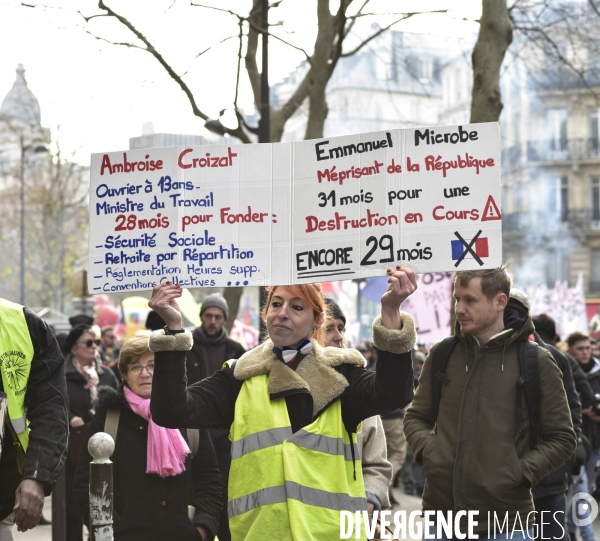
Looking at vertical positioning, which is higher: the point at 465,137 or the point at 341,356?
the point at 465,137

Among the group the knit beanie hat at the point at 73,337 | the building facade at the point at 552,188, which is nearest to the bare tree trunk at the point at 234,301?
the knit beanie hat at the point at 73,337

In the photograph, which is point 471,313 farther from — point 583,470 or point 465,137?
point 583,470

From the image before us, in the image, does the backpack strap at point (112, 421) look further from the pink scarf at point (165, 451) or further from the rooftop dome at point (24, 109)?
the rooftop dome at point (24, 109)

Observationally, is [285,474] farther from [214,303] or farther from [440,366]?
[214,303]

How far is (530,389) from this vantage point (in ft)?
16.3

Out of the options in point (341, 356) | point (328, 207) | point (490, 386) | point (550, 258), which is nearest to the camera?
point (341, 356)

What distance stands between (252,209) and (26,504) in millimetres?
1456

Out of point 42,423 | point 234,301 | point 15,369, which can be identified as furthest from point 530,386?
point 234,301

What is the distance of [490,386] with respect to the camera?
500 cm

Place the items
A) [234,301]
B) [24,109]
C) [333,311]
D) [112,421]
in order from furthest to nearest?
[24,109]
[234,301]
[333,311]
[112,421]

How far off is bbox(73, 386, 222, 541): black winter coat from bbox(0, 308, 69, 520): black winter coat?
803 mm

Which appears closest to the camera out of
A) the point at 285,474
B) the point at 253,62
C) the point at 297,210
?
the point at 285,474

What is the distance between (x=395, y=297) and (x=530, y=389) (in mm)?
1390

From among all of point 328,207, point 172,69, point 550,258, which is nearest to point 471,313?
point 328,207
